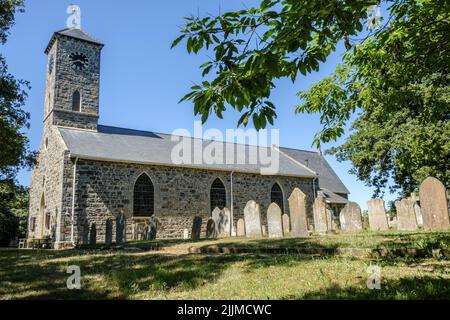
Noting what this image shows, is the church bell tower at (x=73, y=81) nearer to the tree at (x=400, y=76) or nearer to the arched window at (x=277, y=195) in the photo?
the arched window at (x=277, y=195)

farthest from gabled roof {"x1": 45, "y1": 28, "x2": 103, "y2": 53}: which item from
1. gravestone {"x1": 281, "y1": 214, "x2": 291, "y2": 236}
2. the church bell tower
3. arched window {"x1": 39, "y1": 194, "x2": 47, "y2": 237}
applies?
gravestone {"x1": 281, "y1": 214, "x2": 291, "y2": 236}

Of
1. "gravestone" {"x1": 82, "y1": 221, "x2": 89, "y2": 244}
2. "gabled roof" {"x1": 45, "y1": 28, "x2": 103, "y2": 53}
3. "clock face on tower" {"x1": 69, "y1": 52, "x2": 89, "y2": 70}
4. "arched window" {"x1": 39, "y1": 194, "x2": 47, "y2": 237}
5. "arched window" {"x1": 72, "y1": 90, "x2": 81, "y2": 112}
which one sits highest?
"gabled roof" {"x1": 45, "y1": 28, "x2": 103, "y2": 53}

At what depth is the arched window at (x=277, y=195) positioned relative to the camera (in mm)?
24500

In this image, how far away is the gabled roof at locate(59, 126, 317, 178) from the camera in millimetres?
19203

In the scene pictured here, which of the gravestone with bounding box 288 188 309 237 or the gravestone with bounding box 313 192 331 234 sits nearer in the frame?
the gravestone with bounding box 288 188 309 237

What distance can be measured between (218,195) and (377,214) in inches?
462

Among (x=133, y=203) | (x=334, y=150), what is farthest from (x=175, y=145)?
(x=334, y=150)

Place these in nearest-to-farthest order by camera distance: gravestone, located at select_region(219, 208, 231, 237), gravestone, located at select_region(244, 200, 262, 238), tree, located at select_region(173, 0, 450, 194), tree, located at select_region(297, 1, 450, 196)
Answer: tree, located at select_region(173, 0, 450, 194), tree, located at select_region(297, 1, 450, 196), gravestone, located at select_region(244, 200, 262, 238), gravestone, located at select_region(219, 208, 231, 237)

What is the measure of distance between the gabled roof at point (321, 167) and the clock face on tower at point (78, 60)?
1712 cm

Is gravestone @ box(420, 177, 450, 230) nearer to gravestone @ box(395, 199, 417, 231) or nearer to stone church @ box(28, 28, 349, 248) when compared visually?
gravestone @ box(395, 199, 417, 231)

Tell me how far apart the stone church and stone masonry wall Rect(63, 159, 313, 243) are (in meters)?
0.05

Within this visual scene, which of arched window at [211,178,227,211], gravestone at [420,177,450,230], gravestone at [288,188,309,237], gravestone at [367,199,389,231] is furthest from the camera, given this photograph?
arched window at [211,178,227,211]

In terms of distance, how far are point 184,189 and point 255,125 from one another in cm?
1813
